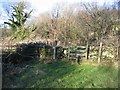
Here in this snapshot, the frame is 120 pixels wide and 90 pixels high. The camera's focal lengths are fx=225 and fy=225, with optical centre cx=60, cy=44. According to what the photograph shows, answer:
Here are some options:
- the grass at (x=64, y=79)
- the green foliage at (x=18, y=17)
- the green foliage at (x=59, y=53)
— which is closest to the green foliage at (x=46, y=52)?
the green foliage at (x=59, y=53)

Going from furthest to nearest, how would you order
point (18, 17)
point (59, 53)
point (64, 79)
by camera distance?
point (18, 17), point (59, 53), point (64, 79)

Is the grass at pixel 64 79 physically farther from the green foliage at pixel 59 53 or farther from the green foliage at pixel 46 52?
the green foliage at pixel 59 53

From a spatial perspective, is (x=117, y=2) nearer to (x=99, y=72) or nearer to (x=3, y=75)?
(x=99, y=72)

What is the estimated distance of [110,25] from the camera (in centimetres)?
1080

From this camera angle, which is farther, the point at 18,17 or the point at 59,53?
the point at 18,17

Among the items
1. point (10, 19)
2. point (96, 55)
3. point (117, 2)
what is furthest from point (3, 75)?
point (10, 19)

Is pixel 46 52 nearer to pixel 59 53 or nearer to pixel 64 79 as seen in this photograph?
pixel 59 53

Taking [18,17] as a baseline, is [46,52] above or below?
below

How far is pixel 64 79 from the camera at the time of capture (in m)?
7.01

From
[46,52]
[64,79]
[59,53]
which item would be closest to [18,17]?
[46,52]

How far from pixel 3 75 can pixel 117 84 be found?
332 cm

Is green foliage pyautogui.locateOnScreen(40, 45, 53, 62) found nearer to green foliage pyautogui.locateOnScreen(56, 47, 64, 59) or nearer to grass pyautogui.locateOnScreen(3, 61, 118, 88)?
green foliage pyautogui.locateOnScreen(56, 47, 64, 59)

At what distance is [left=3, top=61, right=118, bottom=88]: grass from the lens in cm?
630

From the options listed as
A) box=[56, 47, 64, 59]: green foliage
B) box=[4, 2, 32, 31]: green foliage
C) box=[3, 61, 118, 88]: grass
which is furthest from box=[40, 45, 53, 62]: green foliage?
box=[4, 2, 32, 31]: green foliage
